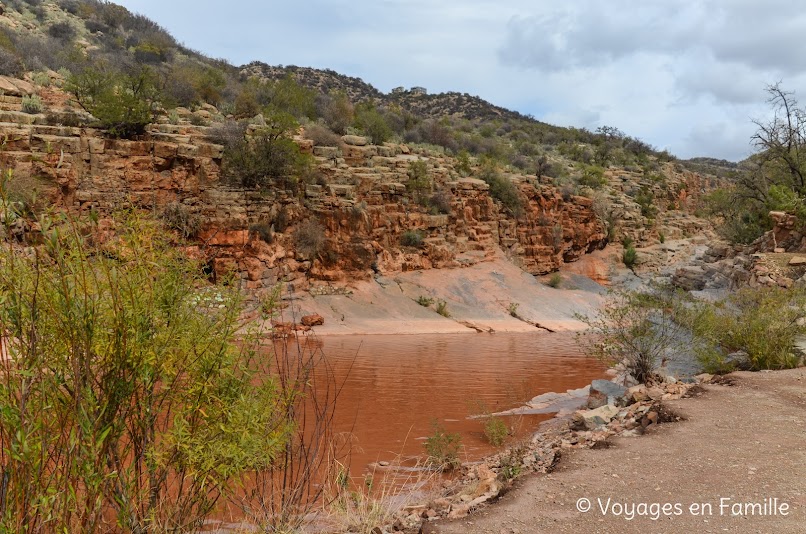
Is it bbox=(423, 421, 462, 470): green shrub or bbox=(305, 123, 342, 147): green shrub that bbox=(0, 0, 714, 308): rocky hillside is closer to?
bbox=(305, 123, 342, 147): green shrub

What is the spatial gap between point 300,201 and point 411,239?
220 inches

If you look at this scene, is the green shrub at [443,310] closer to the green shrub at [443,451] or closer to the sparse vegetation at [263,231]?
the sparse vegetation at [263,231]

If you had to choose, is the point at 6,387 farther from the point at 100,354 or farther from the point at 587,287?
the point at 587,287

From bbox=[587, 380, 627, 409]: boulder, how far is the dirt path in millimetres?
2447

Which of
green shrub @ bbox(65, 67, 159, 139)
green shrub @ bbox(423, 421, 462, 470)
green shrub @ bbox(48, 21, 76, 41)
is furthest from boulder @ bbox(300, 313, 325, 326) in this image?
green shrub @ bbox(48, 21, 76, 41)

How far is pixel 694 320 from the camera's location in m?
10.4

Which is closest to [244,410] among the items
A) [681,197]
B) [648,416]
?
[648,416]

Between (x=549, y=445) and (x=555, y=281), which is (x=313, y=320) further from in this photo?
(x=555, y=281)

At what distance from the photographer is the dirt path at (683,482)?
409 centimetres

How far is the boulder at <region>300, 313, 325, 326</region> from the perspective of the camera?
17984 mm

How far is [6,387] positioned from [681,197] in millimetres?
53969

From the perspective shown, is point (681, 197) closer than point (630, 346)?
No

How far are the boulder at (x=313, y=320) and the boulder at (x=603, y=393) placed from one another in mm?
10111

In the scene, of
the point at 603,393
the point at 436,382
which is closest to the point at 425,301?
the point at 436,382
